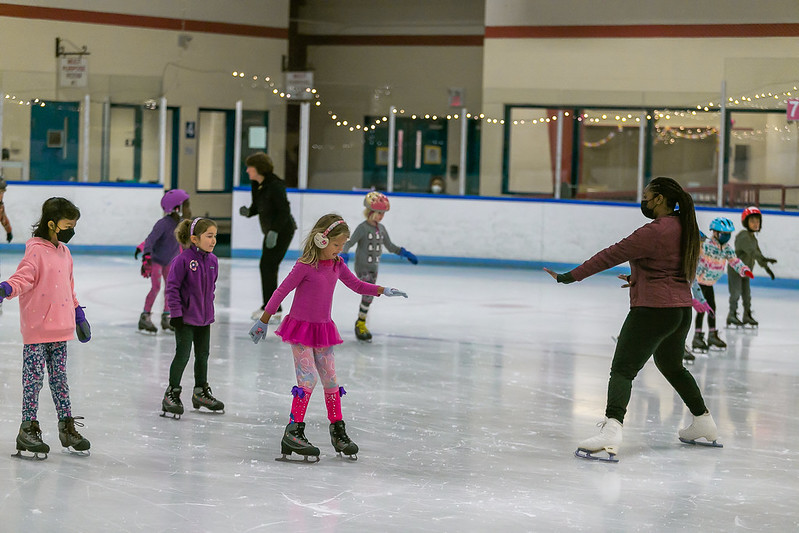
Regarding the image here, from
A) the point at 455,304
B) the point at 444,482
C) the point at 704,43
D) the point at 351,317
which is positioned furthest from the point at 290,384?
the point at 704,43

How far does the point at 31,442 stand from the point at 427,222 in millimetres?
11852

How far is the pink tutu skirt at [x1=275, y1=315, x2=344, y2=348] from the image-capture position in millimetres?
5680

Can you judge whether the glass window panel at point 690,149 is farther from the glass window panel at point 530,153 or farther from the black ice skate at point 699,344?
the black ice skate at point 699,344

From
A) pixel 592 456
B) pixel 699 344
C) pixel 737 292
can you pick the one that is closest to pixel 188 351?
pixel 592 456

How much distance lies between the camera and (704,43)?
18281mm

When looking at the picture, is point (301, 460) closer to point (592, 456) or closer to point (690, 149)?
point (592, 456)

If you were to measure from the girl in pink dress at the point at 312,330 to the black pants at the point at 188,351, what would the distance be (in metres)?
1.03

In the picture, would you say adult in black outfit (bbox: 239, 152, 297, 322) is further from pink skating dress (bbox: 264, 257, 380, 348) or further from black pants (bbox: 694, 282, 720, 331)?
pink skating dress (bbox: 264, 257, 380, 348)

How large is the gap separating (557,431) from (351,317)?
4.76m

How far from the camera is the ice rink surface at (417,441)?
15.8ft

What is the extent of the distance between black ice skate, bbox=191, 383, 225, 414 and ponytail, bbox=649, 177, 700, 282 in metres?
2.68

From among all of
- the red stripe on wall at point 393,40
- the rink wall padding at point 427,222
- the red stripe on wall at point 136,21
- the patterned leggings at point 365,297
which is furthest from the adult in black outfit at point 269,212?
the red stripe on wall at point 393,40

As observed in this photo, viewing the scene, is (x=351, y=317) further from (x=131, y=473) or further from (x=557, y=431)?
(x=131, y=473)

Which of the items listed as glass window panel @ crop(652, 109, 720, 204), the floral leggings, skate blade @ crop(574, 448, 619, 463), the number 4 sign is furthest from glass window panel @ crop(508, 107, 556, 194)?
the floral leggings
